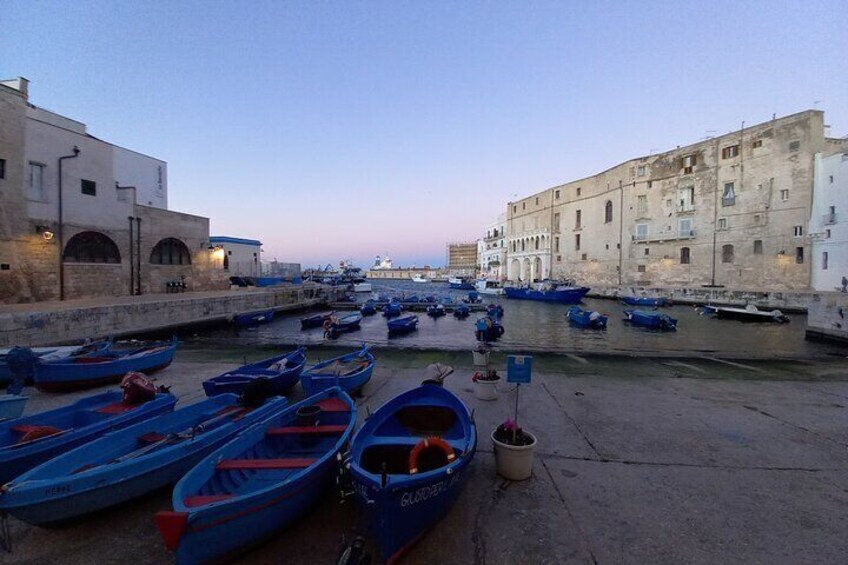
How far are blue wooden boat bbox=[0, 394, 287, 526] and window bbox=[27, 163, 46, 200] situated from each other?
22050 mm

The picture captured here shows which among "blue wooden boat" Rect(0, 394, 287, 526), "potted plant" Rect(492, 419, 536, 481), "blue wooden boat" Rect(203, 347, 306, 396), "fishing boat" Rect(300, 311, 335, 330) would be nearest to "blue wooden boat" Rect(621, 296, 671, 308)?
"fishing boat" Rect(300, 311, 335, 330)

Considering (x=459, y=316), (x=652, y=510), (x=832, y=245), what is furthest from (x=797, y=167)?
(x=652, y=510)

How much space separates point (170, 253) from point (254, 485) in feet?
95.8

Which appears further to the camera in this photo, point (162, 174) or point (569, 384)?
point (162, 174)

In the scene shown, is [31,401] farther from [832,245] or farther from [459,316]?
[832,245]

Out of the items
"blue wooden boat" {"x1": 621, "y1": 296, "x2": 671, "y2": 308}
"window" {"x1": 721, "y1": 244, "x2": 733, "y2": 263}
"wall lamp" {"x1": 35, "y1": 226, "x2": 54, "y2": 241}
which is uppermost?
"window" {"x1": 721, "y1": 244, "x2": 733, "y2": 263}

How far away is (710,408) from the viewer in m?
8.10

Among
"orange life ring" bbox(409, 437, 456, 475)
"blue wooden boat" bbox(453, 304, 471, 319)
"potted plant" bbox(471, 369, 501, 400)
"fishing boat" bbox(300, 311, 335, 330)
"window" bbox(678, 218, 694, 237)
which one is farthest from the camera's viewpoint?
"window" bbox(678, 218, 694, 237)

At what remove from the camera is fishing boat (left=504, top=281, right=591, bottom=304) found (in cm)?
4888

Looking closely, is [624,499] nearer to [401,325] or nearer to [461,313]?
[401,325]

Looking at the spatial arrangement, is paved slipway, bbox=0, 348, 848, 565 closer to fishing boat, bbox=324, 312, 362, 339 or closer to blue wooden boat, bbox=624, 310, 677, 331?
fishing boat, bbox=324, 312, 362, 339

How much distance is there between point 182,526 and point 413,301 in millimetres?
41261

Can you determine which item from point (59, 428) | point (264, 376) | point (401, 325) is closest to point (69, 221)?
point (401, 325)

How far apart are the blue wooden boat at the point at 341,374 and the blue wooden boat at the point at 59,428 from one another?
2653mm
